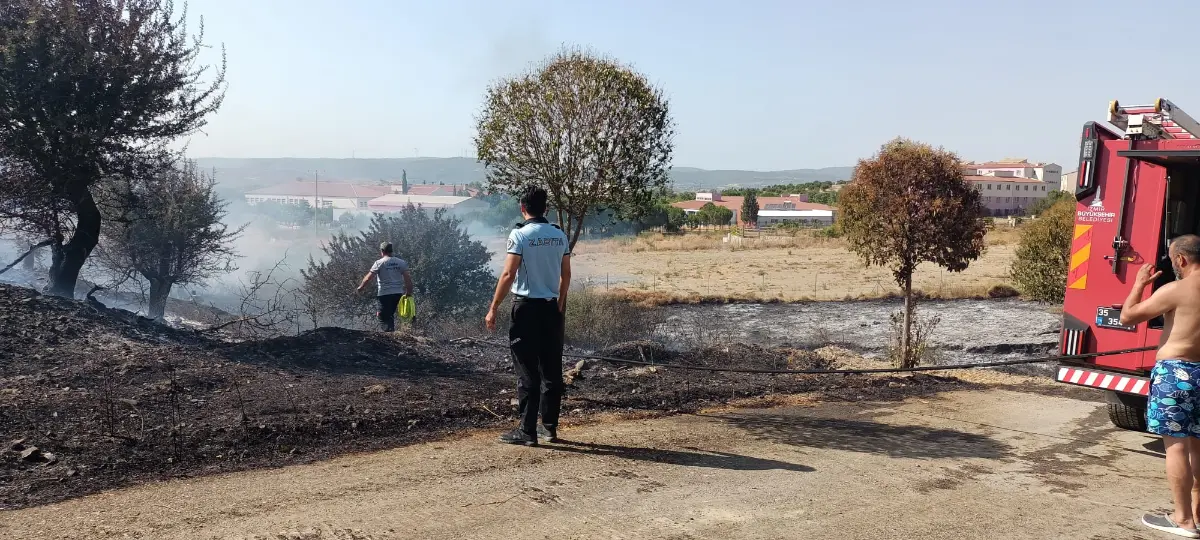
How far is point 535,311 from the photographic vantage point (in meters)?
6.07

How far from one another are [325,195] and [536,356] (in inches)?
3681

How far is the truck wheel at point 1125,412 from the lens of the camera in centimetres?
689

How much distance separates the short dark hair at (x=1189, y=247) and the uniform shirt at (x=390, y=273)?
8927 millimetres

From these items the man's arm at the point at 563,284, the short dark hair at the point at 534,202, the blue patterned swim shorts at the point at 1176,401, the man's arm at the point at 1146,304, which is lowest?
the blue patterned swim shorts at the point at 1176,401

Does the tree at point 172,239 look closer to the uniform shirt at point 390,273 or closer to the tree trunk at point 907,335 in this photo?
the uniform shirt at point 390,273

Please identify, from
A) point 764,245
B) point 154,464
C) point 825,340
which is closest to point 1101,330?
point 154,464

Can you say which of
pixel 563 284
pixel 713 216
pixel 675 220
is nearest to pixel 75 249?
pixel 563 284

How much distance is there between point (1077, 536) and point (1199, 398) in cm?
98

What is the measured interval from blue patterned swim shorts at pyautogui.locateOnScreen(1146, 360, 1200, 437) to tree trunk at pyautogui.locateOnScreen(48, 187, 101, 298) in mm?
11549

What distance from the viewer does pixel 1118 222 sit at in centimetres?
695

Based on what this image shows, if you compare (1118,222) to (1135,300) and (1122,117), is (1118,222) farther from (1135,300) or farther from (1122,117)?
(1135,300)

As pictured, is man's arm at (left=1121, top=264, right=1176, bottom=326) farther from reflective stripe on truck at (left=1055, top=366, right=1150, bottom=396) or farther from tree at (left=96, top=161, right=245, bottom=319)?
tree at (left=96, top=161, right=245, bottom=319)

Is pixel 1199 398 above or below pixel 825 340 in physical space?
above

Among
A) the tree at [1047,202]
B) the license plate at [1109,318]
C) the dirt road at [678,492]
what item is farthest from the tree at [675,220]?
the dirt road at [678,492]
